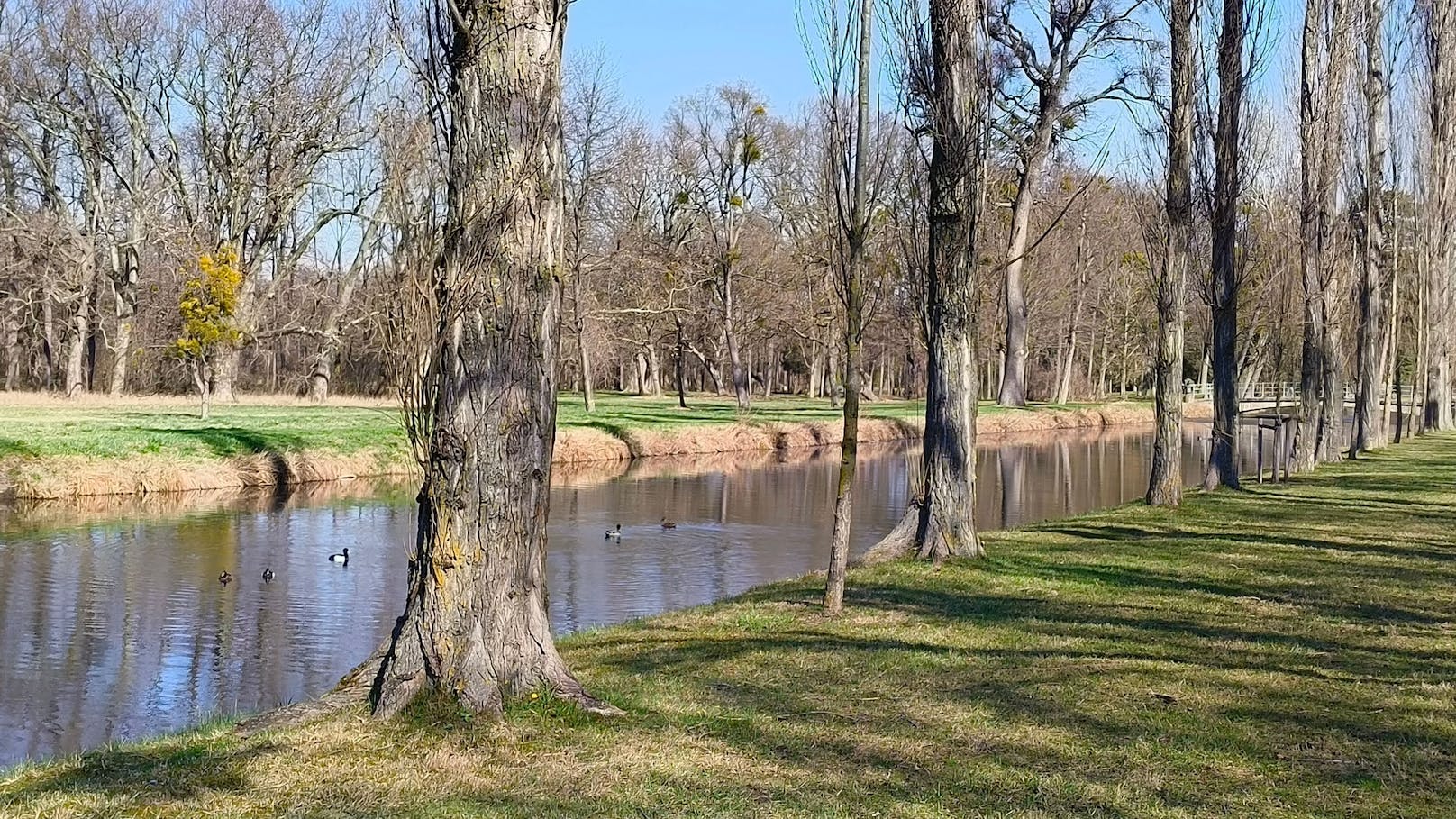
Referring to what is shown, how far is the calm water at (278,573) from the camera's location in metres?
8.82

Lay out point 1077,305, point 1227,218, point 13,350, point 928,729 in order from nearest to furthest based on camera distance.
→ point 928,729
point 1227,218
point 13,350
point 1077,305

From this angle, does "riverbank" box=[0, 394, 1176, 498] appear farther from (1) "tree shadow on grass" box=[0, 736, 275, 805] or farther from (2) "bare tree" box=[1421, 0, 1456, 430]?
(2) "bare tree" box=[1421, 0, 1456, 430]

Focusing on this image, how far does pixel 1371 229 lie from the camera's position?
2812 centimetres

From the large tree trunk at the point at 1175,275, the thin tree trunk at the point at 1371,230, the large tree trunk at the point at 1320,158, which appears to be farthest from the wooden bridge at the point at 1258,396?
the large tree trunk at the point at 1175,275

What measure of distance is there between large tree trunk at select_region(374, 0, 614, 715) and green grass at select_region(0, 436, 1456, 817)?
301 millimetres

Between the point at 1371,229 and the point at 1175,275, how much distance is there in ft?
45.9

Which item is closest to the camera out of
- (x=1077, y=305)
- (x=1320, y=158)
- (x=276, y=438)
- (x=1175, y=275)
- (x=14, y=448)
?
(x=1175, y=275)

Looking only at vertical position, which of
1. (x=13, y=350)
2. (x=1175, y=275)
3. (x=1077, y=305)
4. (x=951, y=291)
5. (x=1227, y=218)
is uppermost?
(x=1077, y=305)

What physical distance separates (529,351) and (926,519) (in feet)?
20.9

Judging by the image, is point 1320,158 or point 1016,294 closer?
point 1320,158

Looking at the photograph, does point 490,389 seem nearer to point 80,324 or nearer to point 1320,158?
point 1320,158

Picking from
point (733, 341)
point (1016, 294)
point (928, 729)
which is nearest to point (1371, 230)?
point (1016, 294)

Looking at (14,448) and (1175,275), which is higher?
(1175,275)

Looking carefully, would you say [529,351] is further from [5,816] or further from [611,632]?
[611,632]
